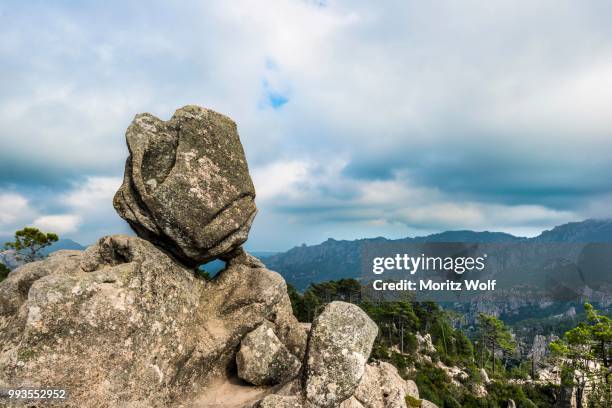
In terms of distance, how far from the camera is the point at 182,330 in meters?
14.0

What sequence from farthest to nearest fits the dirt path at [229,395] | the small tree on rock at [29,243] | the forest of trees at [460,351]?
1. the small tree on rock at [29,243]
2. the forest of trees at [460,351]
3. the dirt path at [229,395]

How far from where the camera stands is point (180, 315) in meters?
14.2

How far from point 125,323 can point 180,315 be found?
2.25 m

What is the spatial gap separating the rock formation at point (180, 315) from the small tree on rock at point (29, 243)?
1911 inches

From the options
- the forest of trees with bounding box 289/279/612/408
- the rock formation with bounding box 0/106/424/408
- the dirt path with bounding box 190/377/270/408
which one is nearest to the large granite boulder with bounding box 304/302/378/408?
the rock formation with bounding box 0/106/424/408

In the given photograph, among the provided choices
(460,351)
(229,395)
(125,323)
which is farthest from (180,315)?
(460,351)

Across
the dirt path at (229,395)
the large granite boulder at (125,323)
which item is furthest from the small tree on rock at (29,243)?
the dirt path at (229,395)

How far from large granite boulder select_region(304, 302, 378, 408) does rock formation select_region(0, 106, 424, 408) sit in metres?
0.03

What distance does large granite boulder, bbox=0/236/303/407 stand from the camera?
11.2m

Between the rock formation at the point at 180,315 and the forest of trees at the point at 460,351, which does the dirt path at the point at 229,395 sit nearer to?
the rock formation at the point at 180,315

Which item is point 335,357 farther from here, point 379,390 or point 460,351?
point 460,351

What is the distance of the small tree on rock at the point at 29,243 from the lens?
54338 mm

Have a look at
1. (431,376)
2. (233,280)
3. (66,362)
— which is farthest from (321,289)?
(66,362)

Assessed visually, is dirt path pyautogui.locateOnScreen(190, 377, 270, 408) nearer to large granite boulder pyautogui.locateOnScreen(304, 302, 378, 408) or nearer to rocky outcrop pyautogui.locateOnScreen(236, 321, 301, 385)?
rocky outcrop pyautogui.locateOnScreen(236, 321, 301, 385)
